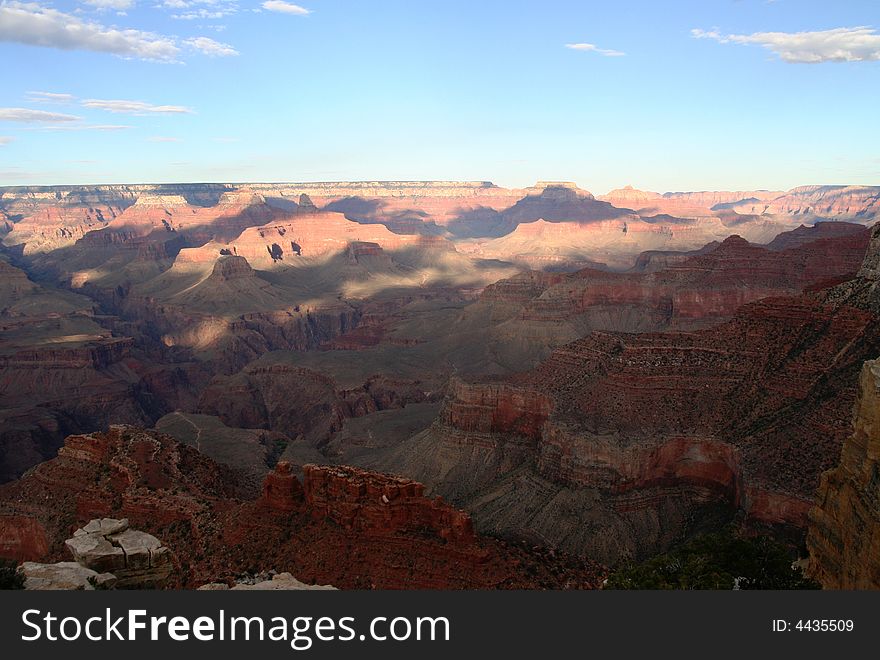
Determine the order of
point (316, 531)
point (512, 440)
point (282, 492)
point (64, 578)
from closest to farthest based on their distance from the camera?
point (64, 578)
point (316, 531)
point (282, 492)
point (512, 440)

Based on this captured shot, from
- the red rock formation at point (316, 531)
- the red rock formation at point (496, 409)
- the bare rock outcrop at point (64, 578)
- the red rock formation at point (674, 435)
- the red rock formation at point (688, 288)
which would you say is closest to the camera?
the bare rock outcrop at point (64, 578)

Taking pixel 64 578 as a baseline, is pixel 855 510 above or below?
above

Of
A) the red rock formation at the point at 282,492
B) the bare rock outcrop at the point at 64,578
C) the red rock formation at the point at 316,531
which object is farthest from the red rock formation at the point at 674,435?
the bare rock outcrop at the point at 64,578

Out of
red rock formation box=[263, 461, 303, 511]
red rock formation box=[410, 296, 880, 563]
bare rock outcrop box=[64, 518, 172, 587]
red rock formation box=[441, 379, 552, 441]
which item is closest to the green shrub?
red rock formation box=[263, 461, 303, 511]

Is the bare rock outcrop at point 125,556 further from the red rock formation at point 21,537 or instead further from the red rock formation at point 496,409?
the red rock formation at point 496,409

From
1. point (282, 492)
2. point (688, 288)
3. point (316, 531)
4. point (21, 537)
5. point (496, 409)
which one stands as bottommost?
point (21, 537)

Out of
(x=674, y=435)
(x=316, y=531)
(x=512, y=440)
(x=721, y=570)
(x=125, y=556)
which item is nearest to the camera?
(x=125, y=556)

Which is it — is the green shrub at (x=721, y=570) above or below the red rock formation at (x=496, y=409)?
above

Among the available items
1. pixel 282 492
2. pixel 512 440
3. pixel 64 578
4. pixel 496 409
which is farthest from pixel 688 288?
pixel 64 578

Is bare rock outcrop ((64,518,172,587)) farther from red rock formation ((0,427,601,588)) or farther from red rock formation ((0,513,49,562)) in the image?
red rock formation ((0,513,49,562))

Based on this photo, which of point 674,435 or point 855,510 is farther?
point 674,435

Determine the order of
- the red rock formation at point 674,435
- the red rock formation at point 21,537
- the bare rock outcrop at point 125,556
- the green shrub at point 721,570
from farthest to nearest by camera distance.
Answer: the red rock formation at point 674,435 → the red rock formation at point 21,537 → the bare rock outcrop at point 125,556 → the green shrub at point 721,570

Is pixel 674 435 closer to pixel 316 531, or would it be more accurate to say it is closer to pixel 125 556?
pixel 316 531

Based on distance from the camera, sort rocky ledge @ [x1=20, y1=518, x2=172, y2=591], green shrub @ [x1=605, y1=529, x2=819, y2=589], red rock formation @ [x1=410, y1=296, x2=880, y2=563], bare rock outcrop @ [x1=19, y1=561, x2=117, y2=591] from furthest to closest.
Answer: red rock formation @ [x1=410, y1=296, x2=880, y2=563] → green shrub @ [x1=605, y1=529, x2=819, y2=589] → rocky ledge @ [x1=20, y1=518, x2=172, y2=591] → bare rock outcrop @ [x1=19, y1=561, x2=117, y2=591]
